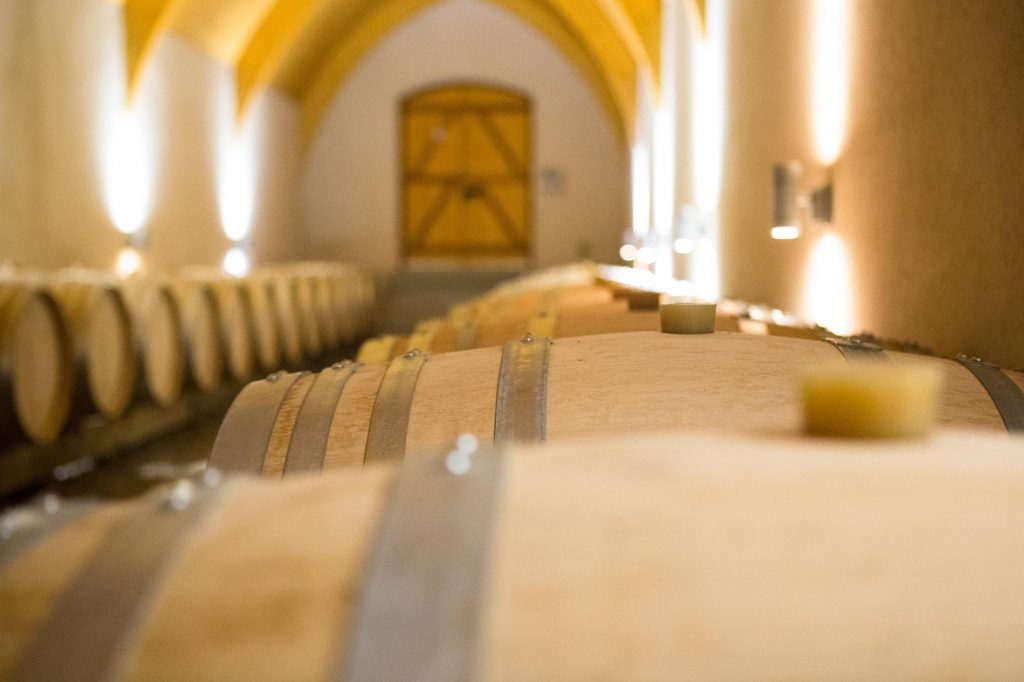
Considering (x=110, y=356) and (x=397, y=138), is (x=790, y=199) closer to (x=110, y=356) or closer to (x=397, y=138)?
(x=110, y=356)

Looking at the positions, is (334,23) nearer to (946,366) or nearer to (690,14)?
(690,14)

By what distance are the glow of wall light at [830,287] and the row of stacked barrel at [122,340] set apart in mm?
3315

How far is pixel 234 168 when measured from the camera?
1277 cm

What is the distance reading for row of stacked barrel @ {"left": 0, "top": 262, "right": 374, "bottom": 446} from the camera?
4.71m

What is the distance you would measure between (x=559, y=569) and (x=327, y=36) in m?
14.9

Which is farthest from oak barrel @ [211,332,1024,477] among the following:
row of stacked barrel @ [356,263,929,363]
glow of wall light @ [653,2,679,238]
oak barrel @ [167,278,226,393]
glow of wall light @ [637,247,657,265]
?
glow of wall light @ [637,247,657,265]

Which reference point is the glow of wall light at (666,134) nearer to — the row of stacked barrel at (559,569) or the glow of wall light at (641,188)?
the glow of wall light at (641,188)

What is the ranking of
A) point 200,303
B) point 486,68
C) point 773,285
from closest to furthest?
point 773,285 < point 200,303 < point 486,68

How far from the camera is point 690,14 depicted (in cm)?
745

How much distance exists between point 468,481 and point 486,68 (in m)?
15.5

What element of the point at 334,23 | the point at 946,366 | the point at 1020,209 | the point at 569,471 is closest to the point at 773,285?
the point at 1020,209

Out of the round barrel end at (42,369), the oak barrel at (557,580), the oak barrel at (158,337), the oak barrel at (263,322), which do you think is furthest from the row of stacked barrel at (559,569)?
the oak barrel at (263,322)

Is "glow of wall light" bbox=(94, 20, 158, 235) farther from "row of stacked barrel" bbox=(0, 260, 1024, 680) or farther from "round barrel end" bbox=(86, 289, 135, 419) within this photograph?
"row of stacked barrel" bbox=(0, 260, 1024, 680)

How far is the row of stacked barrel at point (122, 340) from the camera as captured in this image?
4.71m
